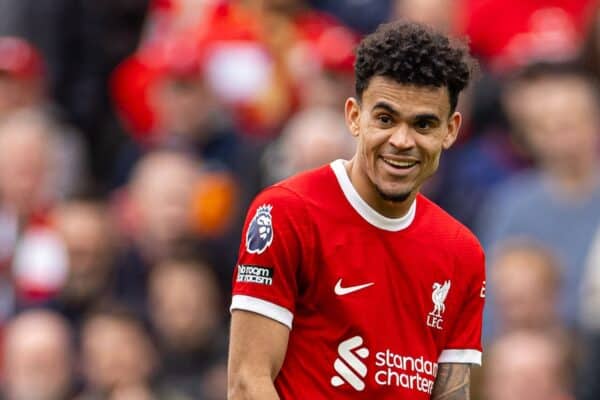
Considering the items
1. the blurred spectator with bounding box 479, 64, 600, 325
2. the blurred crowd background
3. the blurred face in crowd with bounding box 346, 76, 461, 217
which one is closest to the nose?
the blurred face in crowd with bounding box 346, 76, 461, 217

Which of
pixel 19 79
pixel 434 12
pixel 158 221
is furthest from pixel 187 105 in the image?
pixel 434 12

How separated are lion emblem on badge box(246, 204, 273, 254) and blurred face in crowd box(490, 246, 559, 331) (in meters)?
3.58

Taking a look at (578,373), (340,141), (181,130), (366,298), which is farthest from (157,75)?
(366,298)

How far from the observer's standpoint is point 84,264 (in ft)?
35.7

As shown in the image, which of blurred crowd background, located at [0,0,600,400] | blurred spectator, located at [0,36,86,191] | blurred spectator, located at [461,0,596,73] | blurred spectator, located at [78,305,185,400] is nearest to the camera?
blurred crowd background, located at [0,0,600,400]

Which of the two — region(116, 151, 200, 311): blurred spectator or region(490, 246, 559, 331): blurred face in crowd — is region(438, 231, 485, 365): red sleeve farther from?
region(116, 151, 200, 311): blurred spectator

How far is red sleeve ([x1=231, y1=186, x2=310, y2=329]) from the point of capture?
17.3 feet

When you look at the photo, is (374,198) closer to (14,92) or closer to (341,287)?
(341,287)

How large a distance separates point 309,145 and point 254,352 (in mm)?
4490

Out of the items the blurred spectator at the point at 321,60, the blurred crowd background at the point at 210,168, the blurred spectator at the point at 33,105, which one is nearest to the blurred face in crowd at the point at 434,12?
the blurred crowd background at the point at 210,168

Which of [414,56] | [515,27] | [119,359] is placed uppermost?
[515,27]

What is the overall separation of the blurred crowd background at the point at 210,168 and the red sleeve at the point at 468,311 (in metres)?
2.61

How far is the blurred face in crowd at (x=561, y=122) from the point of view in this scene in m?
9.10

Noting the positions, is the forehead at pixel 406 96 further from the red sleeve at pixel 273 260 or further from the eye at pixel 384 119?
the red sleeve at pixel 273 260
